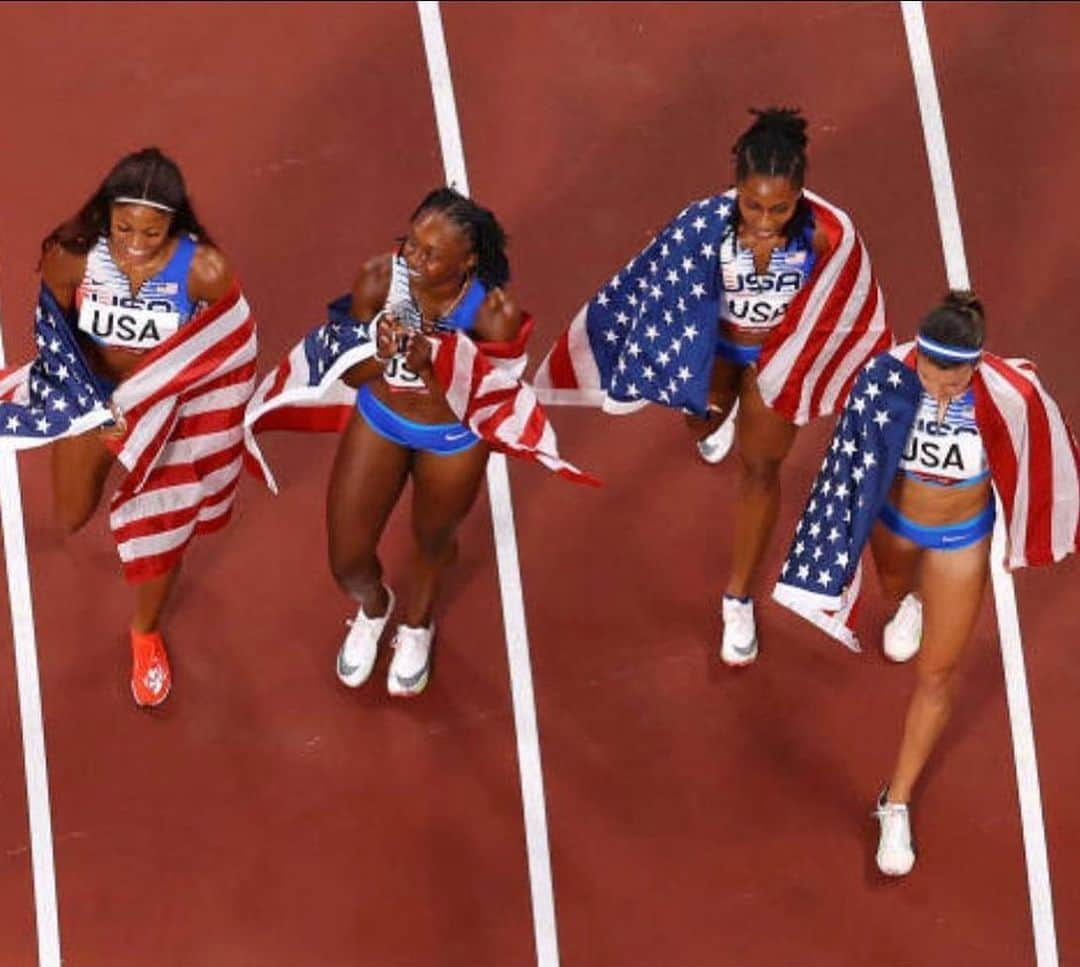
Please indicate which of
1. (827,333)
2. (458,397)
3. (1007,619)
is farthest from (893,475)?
(1007,619)

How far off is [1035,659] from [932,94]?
2721mm

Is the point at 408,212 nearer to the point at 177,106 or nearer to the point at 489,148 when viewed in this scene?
the point at 489,148

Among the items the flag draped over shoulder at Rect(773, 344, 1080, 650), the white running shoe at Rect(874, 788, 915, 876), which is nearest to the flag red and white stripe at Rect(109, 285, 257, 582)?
the flag draped over shoulder at Rect(773, 344, 1080, 650)

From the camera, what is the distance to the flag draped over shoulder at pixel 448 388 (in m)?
7.09

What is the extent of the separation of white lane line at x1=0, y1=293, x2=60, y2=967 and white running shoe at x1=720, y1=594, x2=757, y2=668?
2.84 meters

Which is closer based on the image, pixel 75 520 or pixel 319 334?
pixel 319 334

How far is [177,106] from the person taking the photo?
948 centimetres

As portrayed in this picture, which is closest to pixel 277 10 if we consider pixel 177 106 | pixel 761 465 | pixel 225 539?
pixel 177 106

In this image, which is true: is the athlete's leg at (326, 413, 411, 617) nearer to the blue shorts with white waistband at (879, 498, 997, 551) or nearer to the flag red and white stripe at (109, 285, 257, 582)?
the flag red and white stripe at (109, 285, 257, 582)

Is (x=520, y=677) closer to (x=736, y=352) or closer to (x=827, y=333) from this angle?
(x=736, y=352)

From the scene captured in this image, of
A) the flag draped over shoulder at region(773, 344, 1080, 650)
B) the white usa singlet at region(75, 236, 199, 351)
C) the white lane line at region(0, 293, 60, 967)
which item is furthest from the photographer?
the white lane line at region(0, 293, 60, 967)

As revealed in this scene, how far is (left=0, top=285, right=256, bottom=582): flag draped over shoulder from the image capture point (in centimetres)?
737

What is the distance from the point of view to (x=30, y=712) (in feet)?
27.7

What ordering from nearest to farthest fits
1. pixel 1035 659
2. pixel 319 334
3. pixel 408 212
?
1. pixel 319 334
2. pixel 1035 659
3. pixel 408 212
